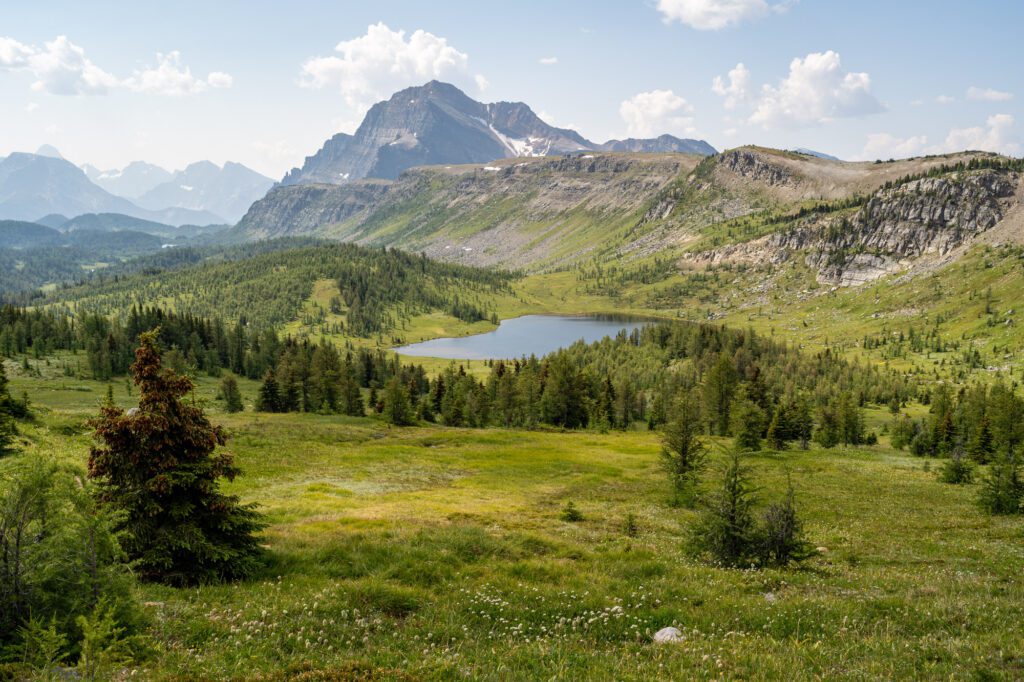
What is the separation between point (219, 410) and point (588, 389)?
79.6m

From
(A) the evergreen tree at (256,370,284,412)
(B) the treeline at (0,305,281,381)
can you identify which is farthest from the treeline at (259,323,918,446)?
(B) the treeline at (0,305,281,381)

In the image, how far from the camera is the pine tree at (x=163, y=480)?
636 inches

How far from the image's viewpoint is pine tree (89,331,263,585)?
16.2m

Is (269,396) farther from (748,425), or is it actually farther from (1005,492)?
(1005,492)

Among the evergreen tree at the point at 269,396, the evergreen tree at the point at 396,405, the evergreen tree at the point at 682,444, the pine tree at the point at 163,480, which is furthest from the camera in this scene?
the evergreen tree at the point at 269,396

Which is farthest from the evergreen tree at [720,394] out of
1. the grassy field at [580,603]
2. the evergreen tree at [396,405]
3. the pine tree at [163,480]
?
the pine tree at [163,480]

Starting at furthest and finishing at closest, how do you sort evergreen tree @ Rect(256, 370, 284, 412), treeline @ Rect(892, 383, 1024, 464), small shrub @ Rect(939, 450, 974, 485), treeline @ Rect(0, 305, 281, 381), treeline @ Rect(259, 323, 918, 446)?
treeline @ Rect(0, 305, 281, 381) → evergreen tree @ Rect(256, 370, 284, 412) → treeline @ Rect(259, 323, 918, 446) → treeline @ Rect(892, 383, 1024, 464) → small shrub @ Rect(939, 450, 974, 485)

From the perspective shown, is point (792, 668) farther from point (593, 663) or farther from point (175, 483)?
point (175, 483)

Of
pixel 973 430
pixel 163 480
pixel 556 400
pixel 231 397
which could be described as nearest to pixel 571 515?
pixel 163 480

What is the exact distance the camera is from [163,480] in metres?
16.0

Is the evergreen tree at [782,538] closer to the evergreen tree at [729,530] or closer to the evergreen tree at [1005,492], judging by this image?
the evergreen tree at [729,530]

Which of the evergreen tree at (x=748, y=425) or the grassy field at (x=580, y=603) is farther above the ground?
the grassy field at (x=580, y=603)

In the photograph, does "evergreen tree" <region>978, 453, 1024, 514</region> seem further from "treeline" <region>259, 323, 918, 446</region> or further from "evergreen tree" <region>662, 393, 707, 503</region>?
"treeline" <region>259, 323, 918, 446</region>

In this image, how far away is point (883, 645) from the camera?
11.7m
